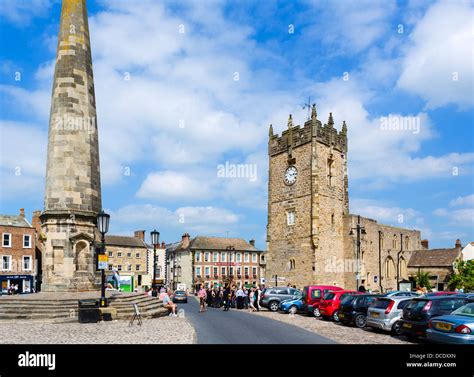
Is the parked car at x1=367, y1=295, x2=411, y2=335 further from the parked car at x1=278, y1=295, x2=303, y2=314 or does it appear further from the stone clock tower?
the stone clock tower

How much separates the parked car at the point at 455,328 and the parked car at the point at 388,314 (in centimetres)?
353

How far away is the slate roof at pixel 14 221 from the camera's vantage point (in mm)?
43625

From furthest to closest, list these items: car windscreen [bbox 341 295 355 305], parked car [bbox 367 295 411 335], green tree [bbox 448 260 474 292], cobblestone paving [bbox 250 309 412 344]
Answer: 1. green tree [bbox 448 260 474 292]
2. car windscreen [bbox 341 295 355 305]
3. parked car [bbox 367 295 411 335]
4. cobblestone paving [bbox 250 309 412 344]

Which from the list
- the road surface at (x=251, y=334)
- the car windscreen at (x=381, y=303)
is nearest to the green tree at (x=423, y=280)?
the car windscreen at (x=381, y=303)

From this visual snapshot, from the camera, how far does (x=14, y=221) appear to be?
44.6 m

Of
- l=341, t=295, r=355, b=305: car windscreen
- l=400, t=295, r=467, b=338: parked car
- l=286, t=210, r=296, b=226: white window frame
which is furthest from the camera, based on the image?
l=286, t=210, r=296, b=226: white window frame

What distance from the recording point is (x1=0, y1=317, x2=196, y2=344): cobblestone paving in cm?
1247

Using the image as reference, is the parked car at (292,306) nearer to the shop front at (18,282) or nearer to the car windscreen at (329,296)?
the car windscreen at (329,296)

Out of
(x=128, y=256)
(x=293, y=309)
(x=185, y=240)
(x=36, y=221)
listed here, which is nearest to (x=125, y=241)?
(x=128, y=256)

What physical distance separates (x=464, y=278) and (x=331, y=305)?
100 feet

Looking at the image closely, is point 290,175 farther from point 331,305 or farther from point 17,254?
point 17,254

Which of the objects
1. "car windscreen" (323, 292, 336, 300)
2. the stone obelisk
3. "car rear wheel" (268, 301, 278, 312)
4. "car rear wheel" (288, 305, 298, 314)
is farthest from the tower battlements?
the stone obelisk

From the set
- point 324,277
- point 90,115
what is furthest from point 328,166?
point 90,115
